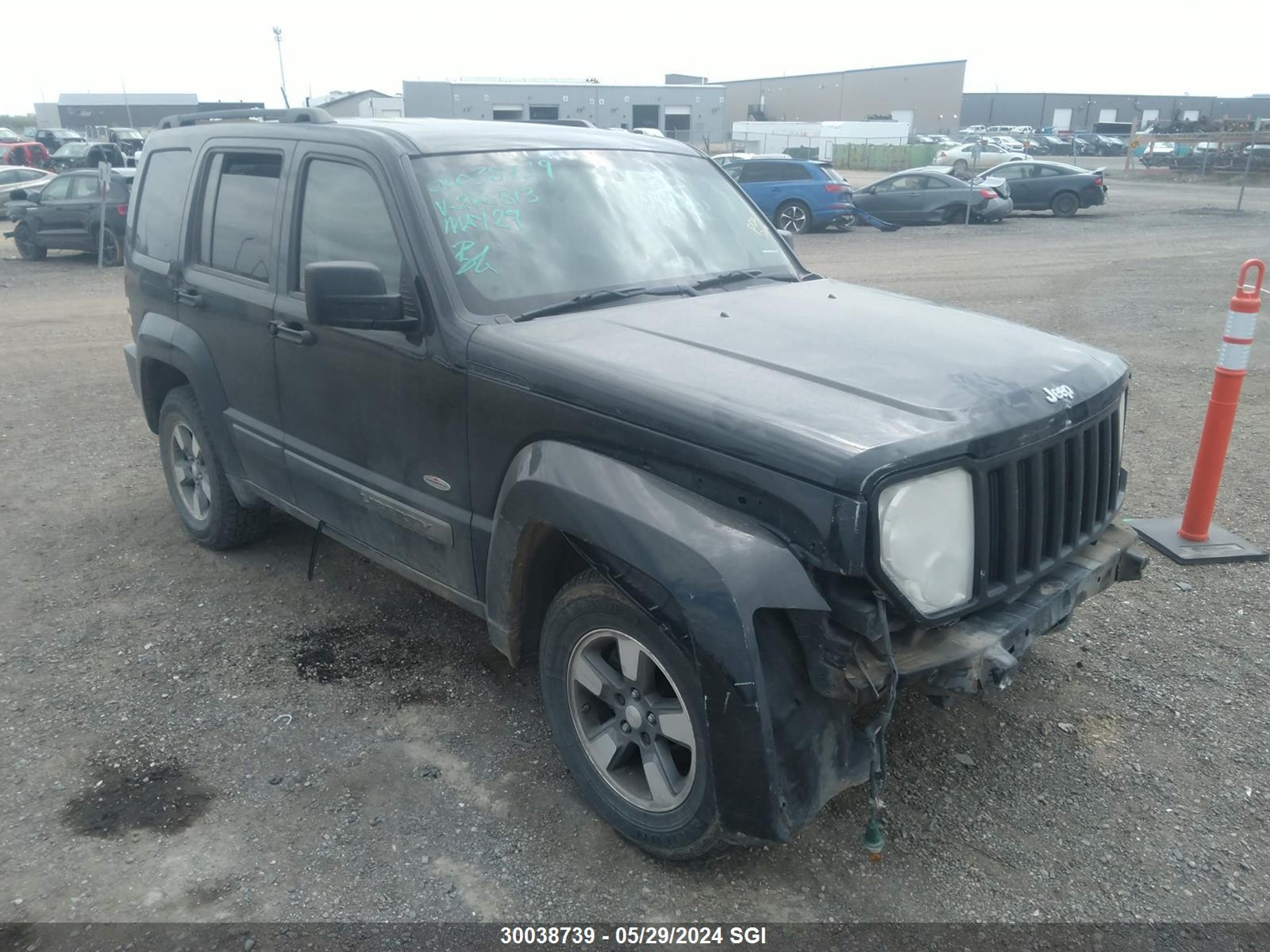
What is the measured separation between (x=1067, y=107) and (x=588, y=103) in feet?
194

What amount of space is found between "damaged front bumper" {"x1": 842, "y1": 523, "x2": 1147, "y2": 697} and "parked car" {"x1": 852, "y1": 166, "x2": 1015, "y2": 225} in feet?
66.4

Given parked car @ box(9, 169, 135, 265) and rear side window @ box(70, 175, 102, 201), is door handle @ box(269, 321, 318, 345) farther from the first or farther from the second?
rear side window @ box(70, 175, 102, 201)

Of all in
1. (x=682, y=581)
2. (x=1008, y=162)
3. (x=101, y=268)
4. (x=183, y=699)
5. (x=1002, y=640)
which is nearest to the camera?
(x=682, y=581)

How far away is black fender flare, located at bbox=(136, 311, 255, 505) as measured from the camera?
4551mm

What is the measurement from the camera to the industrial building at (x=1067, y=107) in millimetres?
84125

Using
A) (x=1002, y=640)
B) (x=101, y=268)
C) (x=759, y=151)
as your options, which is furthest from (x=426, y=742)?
(x=759, y=151)

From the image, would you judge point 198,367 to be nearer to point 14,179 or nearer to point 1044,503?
point 1044,503

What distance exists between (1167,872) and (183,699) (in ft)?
11.4

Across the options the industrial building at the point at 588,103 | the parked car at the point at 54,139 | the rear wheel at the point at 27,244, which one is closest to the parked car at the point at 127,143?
the rear wheel at the point at 27,244

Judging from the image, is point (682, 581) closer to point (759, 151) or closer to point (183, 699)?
point (183, 699)

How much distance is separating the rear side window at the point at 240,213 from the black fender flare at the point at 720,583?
2177mm

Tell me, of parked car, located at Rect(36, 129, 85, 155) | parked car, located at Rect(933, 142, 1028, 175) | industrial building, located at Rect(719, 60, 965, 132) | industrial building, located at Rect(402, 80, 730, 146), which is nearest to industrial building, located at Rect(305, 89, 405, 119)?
industrial building, located at Rect(402, 80, 730, 146)

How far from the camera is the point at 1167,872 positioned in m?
2.86

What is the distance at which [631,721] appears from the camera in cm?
291
